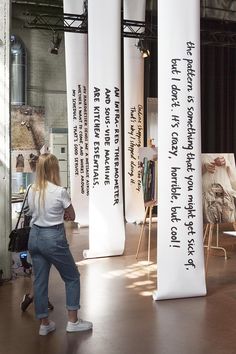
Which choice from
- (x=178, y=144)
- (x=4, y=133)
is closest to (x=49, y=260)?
(x=178, y=144)

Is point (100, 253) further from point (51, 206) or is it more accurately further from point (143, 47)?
point (143, 47)

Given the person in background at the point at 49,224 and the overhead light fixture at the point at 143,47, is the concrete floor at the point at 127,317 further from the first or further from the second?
the overhead light fixture at the point at 143,47

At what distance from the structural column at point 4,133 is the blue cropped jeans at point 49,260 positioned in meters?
1.81

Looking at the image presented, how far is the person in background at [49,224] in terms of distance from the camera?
3.75 meters

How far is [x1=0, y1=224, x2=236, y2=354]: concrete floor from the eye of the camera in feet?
12.3

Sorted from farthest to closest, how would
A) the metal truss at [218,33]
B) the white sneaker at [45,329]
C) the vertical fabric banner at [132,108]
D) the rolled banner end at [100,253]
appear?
the metal truss at [218,33], the vertical fabric banner at [132,108], the rolled banner end at [100,253], the white sneaker at [45,329]

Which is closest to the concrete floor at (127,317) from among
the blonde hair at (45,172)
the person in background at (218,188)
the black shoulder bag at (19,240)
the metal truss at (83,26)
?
the black shoulder bag at (19,240)

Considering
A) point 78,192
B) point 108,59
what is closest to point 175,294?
point 108,59

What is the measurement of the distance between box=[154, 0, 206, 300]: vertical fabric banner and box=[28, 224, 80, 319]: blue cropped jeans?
46.8 inches

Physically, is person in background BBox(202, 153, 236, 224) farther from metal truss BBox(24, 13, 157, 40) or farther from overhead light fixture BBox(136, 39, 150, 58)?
metal truss BBox(24, 13, 157, 40)

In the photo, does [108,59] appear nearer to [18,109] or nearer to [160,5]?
[160,5]

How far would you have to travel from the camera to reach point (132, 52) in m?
9.64

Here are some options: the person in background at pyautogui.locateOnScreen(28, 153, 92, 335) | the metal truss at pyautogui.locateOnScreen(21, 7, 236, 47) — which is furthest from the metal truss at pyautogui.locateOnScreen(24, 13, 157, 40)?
the person in background at pyautogui.locateOnScreen(28, 153, 92, 335)

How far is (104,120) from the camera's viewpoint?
6.65 m
